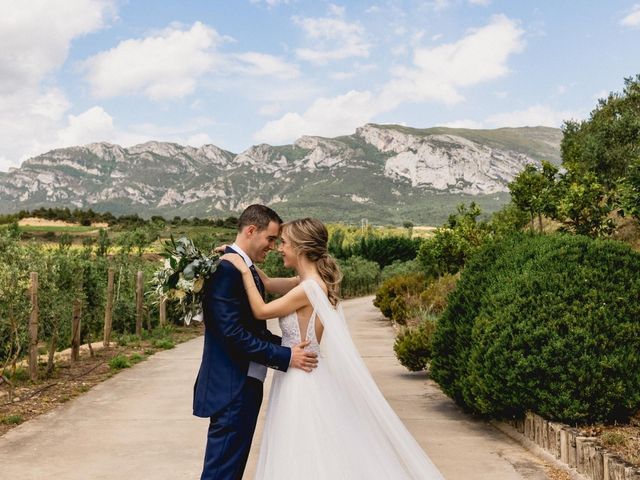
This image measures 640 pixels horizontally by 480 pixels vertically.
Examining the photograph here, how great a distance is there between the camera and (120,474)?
6020mm

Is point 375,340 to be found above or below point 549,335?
below

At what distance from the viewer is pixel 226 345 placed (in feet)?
13.2

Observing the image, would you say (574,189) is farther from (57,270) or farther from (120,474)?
(120,474)

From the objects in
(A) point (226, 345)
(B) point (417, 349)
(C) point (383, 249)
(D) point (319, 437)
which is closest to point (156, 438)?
(D) point (319, 437)

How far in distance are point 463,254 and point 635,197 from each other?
1188 cm

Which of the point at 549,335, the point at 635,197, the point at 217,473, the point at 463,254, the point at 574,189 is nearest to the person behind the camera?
the point at 217,473

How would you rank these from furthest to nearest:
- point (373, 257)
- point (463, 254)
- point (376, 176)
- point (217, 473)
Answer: point (376, 176), point (373, 257), point (463, 254), point (217, 473)

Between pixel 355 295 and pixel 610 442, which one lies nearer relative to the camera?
pixel 610 442

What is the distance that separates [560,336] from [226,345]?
12.0ft

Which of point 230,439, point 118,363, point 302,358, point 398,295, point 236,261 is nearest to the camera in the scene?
point 230,439

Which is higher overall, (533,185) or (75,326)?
(533,185)

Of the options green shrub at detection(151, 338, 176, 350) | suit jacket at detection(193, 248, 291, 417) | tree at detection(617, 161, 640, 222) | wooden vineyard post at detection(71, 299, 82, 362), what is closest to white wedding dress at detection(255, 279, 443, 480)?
suit jacket at detection(193, 248, 291, 417)

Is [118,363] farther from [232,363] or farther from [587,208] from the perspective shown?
[587,208]

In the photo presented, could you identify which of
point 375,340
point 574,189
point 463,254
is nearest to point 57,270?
point 375,340
